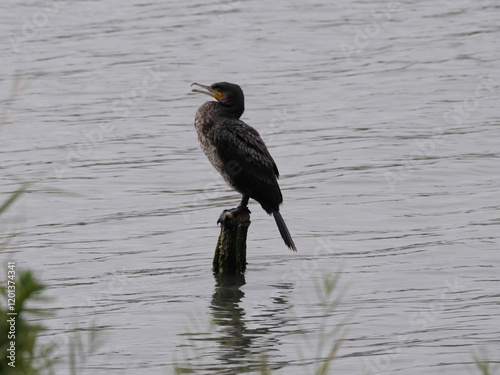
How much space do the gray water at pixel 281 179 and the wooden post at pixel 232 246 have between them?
0.15 metres

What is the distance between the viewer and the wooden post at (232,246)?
7.97 meters

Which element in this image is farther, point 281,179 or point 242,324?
point 281,179

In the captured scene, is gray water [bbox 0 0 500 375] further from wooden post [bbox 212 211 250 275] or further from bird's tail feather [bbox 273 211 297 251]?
bird's tail feather [bbox 273 211 297 251]

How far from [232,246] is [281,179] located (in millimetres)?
4176

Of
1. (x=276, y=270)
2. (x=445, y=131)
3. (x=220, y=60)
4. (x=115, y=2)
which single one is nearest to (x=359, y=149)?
(x=445, y=131)

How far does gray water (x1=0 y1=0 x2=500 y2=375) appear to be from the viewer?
7074 millimetres

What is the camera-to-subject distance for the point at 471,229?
1005cm

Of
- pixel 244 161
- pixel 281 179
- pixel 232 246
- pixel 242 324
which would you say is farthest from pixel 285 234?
pixel 281 179

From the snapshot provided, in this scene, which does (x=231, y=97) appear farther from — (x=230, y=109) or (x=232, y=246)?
(x=232, y=246)

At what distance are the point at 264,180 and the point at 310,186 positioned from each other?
12.5 ft

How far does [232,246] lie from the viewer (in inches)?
323

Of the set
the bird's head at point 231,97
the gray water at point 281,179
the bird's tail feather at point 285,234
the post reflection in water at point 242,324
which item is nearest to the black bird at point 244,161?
the bird's tail feather at point 285,234

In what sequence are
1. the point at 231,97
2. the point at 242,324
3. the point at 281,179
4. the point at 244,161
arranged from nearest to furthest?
the point at 242,324, the point at 244,161, the point at 231,97, the point at 281,179

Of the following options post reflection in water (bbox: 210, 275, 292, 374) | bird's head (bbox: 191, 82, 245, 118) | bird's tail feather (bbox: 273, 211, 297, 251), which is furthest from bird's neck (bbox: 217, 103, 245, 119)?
post reflection in water (bbox: 210, 275, 292, 374)
